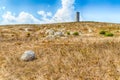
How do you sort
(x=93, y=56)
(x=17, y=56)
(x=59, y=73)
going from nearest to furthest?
(x=59, y=73)
(x=93, y=56)
(x=17, y=56)

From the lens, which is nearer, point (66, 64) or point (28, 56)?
point (66, 64)

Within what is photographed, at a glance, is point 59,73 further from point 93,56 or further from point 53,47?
point 53,47

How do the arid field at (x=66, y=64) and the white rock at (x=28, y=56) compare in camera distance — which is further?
the white rock at (x=28, y=56)

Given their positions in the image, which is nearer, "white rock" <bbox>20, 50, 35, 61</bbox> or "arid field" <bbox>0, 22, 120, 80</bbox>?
"arid field" <bbox>0, 22, 120, 80</bbox>

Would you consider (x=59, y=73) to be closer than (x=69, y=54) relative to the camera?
Yes

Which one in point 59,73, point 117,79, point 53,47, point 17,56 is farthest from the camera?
point 53,47

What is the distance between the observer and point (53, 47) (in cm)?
1589

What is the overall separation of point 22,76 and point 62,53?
322cm

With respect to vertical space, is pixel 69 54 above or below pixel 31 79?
above

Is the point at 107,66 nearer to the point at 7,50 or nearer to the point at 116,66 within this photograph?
the point at 116,66

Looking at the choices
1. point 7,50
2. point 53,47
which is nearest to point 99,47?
point 53,47

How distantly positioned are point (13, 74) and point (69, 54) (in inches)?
138

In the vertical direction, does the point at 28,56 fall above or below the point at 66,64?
above

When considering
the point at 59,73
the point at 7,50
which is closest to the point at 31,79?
the point at 59,73
